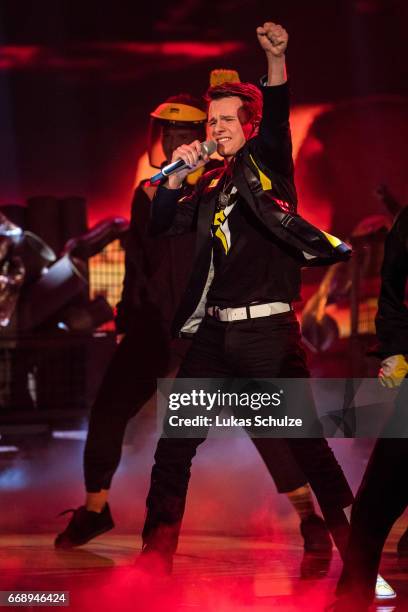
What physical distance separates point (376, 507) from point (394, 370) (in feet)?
1.11

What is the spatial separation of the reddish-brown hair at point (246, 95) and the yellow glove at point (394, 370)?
0.93 m

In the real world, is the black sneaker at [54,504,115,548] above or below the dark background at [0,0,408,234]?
below

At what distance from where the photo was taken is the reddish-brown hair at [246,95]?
10.0 feet

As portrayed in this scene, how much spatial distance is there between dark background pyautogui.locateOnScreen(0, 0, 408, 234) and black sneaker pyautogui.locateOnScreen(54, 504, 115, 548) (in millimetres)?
3042

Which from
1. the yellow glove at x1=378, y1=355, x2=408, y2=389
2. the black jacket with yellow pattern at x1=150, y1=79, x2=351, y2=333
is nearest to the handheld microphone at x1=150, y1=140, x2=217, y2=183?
the black jacket with yellow pattern at x1=150, y1=79, x2=351, y2=333

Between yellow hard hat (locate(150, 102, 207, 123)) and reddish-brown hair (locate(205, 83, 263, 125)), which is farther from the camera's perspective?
yellow hard hat (locate(150, 102, 207, 123))

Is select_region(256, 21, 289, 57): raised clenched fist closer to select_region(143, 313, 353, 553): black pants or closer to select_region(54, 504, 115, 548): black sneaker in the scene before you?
select_region(143, 313, 353, 553): black pants

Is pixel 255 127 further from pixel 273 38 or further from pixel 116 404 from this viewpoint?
pixel 116 404

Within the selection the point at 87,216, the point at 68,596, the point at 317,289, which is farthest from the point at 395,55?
the point at 68,596

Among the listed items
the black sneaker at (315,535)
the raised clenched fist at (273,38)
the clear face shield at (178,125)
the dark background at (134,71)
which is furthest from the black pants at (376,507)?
the dark background at (134,71)

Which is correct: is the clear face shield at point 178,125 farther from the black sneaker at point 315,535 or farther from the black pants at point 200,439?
the black sneaker at point 315,535

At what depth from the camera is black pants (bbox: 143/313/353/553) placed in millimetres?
2984

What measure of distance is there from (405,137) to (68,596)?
15.0 feet

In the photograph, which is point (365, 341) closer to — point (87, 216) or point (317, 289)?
point (317, 289)
